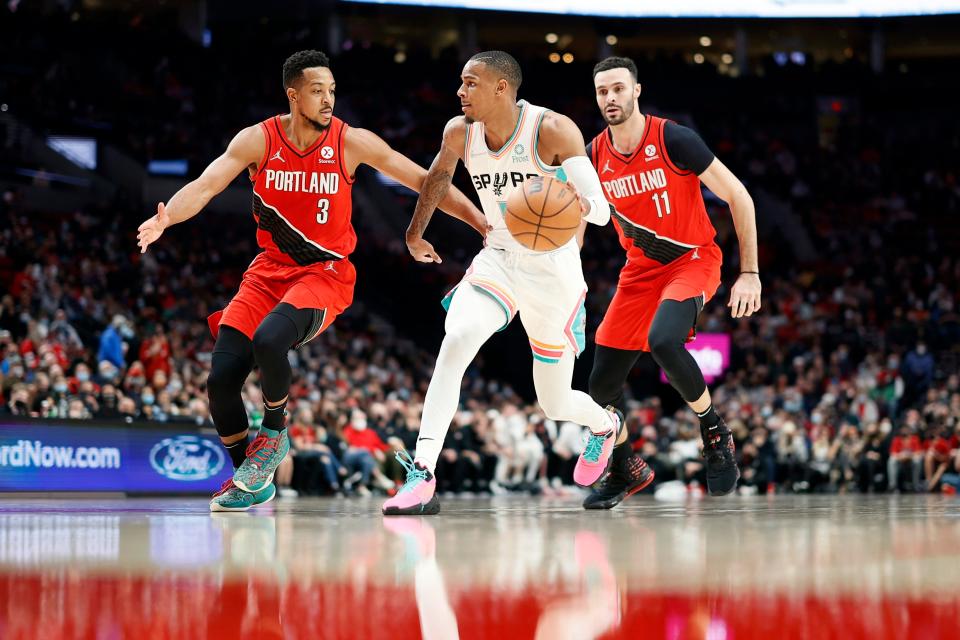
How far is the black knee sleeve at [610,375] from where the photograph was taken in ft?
22.0

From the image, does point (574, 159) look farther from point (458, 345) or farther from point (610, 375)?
point (610, 375)

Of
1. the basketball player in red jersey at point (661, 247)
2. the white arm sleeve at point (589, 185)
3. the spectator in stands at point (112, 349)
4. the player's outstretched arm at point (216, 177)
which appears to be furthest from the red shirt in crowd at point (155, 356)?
the white arm sleeve at point (589, 185)

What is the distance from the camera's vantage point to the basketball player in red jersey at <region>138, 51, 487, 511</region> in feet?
19.5

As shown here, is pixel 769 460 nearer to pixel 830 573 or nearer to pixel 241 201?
pixel 241 201

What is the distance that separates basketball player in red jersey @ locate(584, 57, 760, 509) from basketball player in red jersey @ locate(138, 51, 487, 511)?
1.04 meters

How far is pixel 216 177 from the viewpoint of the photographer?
601 centimetres

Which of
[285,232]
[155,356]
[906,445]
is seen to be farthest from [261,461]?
[906,445]

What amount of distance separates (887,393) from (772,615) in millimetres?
18484

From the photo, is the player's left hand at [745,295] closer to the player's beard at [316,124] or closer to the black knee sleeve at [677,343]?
the black knee sleeve at [677,343]

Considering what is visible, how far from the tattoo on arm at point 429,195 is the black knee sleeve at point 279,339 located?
0.69m

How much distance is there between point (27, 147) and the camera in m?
22.7

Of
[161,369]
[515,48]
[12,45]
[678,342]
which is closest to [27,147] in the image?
[12,45]

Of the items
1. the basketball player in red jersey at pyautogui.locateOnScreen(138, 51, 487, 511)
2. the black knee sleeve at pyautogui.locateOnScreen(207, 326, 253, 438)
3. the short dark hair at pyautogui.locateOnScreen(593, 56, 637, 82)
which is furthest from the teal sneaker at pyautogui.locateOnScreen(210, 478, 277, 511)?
the short dark hair at pyautogui.locateOnScreen(593, 56, 637, 82)

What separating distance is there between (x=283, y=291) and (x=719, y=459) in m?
2.61
